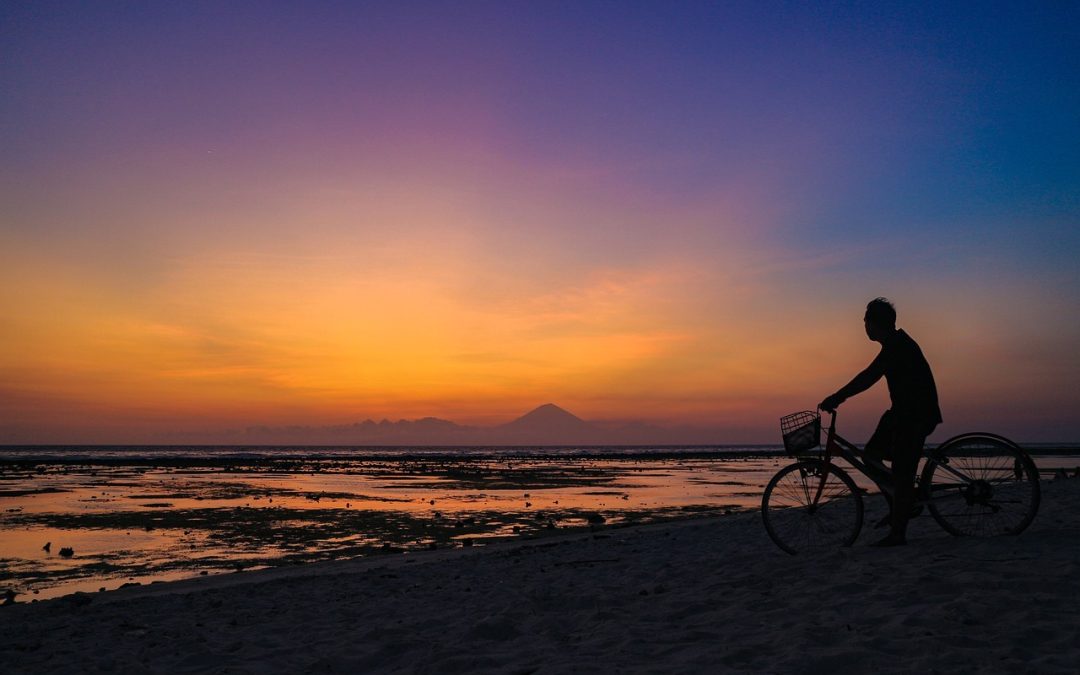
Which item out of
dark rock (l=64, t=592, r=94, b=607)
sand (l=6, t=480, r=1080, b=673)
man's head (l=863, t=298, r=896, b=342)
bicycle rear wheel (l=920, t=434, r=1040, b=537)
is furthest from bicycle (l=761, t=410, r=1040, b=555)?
dark rock (l=64, t=592, r=94, b=607)

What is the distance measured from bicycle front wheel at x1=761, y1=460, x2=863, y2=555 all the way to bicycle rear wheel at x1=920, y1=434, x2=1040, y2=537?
93cm

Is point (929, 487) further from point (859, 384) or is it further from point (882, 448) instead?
point (859, 384)

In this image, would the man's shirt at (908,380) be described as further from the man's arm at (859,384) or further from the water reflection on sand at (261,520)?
the water reflection on sand at (261,520)

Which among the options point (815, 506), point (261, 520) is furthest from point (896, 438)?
point (261, 520)

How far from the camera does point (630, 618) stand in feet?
22.7

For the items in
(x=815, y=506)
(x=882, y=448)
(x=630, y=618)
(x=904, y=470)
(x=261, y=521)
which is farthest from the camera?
(x=261, y=521)

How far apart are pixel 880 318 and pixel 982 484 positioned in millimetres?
2244

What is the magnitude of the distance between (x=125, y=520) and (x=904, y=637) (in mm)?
21939

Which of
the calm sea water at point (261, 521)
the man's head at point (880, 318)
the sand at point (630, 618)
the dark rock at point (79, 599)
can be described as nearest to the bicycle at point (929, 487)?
the sand at point (630, 618)

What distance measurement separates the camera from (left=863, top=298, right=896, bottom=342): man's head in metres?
8.55

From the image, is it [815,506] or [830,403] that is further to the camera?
[815,506]

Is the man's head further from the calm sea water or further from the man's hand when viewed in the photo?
the calm sea water

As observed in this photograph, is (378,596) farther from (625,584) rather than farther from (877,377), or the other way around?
(877,377)

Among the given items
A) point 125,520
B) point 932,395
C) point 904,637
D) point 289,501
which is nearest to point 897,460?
point 932,395
